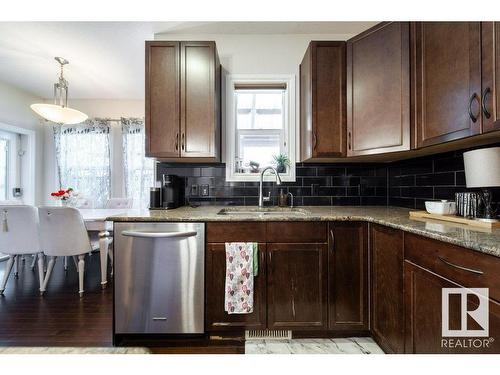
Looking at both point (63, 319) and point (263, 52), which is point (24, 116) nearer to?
point (63, 319)

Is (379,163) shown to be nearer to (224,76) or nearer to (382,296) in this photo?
(382,296)

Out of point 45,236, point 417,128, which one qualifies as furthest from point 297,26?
point 45,236

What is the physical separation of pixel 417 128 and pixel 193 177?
185 centimetres

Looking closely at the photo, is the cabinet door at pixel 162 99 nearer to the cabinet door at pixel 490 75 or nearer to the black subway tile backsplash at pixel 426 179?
the cabinet door at pixel 490 75

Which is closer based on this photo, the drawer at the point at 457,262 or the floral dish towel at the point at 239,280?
the drawer at the point at 457,262

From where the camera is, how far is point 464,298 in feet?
3.09

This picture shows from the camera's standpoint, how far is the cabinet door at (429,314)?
0.87 m

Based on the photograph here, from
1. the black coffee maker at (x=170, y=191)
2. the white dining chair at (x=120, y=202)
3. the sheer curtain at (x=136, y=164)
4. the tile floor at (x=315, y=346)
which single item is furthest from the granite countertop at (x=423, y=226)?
the sheer curtain at (x=136, y=164)

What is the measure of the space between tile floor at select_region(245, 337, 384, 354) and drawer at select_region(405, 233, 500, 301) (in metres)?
0.78

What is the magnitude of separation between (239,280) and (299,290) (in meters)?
0.42

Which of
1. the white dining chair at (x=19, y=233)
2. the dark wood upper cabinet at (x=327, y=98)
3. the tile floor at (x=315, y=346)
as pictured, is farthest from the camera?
the white dining chair at (x=19, y=233)

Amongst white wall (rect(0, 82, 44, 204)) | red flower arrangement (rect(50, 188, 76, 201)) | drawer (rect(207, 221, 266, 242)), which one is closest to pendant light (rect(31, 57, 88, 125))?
red flower arrangement (rect(50, 188, 76, 201))

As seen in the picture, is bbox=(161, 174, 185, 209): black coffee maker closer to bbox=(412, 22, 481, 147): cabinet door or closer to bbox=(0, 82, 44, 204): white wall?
bbox=(412, 22, 481, 147): cabinet door

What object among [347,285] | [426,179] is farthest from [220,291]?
[426,179]
